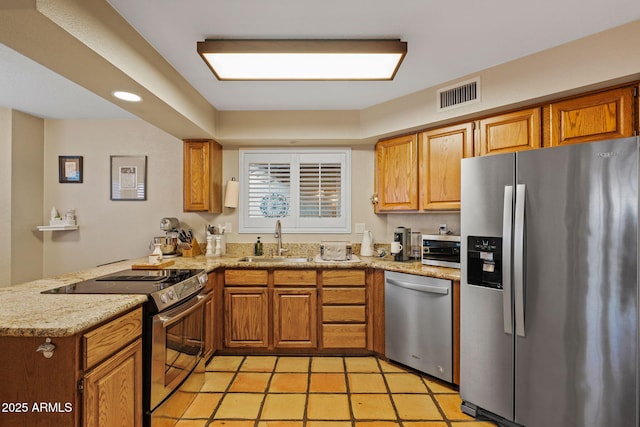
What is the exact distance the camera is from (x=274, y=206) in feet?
11.5

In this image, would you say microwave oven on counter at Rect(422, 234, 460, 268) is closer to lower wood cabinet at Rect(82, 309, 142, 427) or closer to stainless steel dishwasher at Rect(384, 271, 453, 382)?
stainless steel dishwasher at Rect(384, 271, 453, 382)

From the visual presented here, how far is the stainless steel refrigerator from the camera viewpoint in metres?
1.53

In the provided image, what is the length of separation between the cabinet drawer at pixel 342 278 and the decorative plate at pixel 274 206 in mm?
980

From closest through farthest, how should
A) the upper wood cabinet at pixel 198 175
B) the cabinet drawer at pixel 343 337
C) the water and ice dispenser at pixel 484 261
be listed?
the water and ice dispenser at pixel 484 261 → the cabinet drawer at pixel 343 337 → the upper wood cabinet at pixel 198 175

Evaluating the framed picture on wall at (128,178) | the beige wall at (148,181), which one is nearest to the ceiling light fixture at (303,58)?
the beige wall at (148,181)

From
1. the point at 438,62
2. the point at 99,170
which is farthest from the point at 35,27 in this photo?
the point at 99,170

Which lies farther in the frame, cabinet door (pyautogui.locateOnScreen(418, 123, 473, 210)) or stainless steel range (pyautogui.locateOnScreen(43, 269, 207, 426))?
cabinet door (pyautogui.locateOnScreen(418, 123, 473, 210))

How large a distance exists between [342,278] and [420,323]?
2.50ft

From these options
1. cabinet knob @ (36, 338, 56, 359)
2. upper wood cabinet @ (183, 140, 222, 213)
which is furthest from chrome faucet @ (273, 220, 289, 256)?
cabinet knob @ (36, 338, 56, 359)

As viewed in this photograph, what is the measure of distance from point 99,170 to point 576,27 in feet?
14.4

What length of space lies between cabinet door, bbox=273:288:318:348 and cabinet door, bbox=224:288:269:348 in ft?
0.36

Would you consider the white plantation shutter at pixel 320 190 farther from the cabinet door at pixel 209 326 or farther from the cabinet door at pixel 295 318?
the cabinet door at pixel 209 326

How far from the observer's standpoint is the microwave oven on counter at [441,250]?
251cm

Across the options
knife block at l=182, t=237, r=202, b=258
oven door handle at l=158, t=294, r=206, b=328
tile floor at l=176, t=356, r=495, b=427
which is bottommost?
tile floor at l=176, t=356, r=495, b=427
